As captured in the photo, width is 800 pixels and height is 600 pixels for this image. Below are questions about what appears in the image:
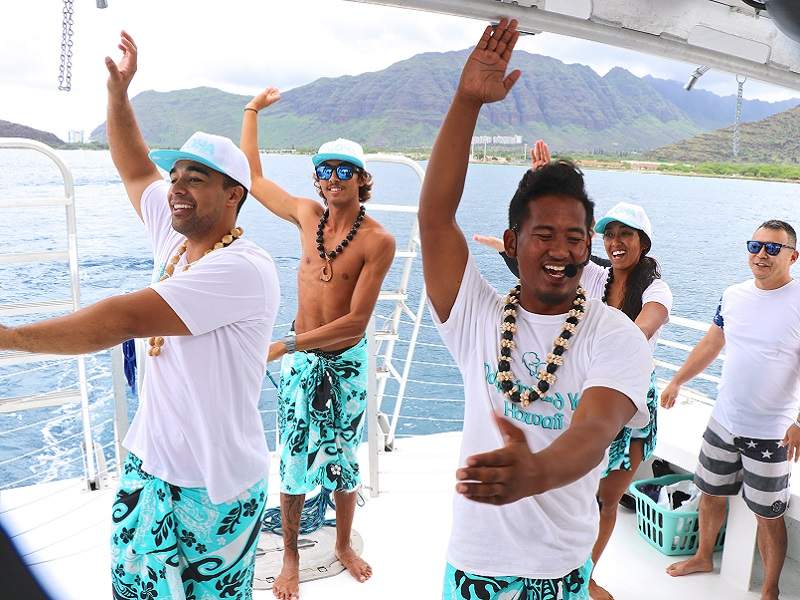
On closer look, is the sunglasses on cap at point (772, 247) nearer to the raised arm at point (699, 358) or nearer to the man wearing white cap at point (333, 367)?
the raised arm at point (699, 358)

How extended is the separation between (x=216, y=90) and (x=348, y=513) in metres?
32.3

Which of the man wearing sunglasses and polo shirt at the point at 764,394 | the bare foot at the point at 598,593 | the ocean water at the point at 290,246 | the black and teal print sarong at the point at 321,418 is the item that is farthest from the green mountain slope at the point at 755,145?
the black and teal print sarong at the point at 321,418

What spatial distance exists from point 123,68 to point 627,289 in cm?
163

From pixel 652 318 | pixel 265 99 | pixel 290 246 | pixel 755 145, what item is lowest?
pixel 290 246

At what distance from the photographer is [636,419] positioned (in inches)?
46.2

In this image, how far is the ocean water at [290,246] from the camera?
12094mm

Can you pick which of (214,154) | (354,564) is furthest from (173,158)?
(354,564)

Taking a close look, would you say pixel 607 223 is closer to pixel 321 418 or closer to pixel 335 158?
pixel 335 158

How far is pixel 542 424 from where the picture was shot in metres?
1.17

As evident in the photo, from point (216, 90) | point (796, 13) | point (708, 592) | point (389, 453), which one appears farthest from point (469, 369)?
point (216, 90)

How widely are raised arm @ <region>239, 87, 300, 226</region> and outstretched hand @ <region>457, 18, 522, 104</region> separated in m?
1.53

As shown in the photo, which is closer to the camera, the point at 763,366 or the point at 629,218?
the point at 629,218

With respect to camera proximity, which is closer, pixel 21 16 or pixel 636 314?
pixel 636 314

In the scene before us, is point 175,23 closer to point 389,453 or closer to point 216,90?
point 216,90
